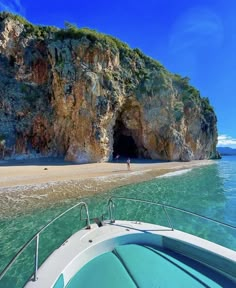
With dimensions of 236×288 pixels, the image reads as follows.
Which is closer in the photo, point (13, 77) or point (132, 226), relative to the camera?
point (132, 226)

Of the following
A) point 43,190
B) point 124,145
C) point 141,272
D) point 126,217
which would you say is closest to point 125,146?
point 124,145

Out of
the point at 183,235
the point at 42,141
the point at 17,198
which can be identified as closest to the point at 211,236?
the point at 183,235

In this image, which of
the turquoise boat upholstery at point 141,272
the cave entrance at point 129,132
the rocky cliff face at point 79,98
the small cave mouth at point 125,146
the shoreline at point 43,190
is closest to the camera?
the turquoise boat upholstery at point 141,272

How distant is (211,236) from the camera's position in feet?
23.6

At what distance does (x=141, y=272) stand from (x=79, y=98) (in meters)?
29.6

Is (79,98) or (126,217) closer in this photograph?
(126,217)

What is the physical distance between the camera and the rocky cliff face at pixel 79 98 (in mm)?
31094

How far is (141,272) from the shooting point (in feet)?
9.62

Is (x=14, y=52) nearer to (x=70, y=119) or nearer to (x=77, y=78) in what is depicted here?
(x=77, y=78)

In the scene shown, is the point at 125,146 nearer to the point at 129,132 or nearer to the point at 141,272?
the point at 129,132

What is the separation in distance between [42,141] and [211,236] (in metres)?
29.7

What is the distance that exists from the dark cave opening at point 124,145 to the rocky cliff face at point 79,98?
943 millimetres

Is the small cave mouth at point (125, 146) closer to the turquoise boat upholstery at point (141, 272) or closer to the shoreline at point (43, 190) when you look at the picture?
the shoreline at point (43, 190)

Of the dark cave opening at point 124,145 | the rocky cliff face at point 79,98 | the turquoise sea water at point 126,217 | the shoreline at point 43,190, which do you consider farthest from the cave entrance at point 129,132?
the turquoise sea water at point 126,217
